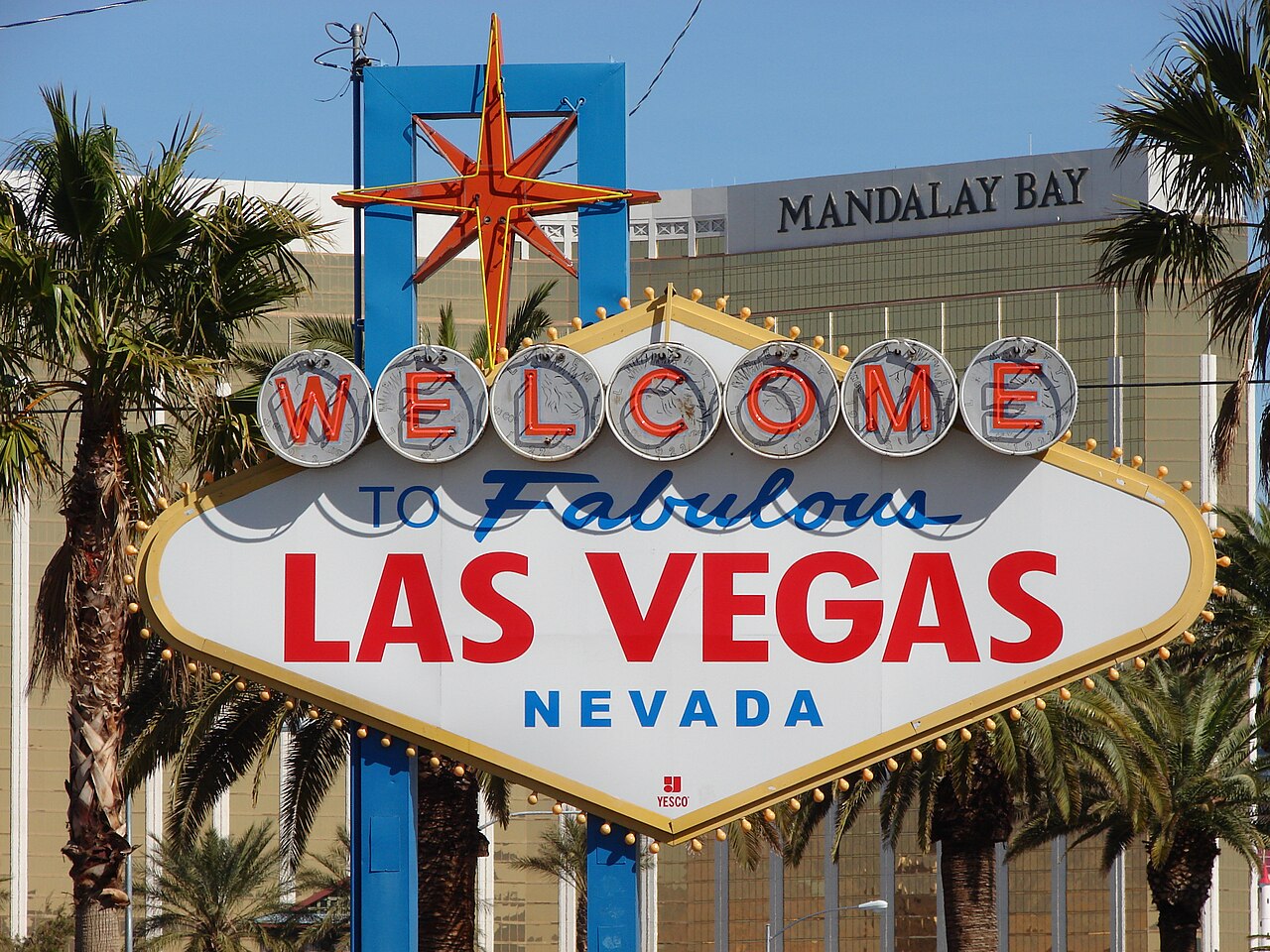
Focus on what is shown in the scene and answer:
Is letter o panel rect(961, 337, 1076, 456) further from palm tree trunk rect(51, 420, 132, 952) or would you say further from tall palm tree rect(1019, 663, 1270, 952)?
tall palm tree rect(1019, 663, 1270, 952)

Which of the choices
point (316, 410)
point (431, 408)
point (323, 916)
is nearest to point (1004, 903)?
point (323, 916)

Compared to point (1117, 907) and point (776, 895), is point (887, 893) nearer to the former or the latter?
point (776, 895)

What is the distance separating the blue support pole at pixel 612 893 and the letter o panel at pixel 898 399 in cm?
382

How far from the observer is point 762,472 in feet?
50.7

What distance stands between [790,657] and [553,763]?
6.89ft

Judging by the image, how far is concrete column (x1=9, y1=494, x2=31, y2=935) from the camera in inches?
2859

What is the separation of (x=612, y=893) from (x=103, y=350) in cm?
685

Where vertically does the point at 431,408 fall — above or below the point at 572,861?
above

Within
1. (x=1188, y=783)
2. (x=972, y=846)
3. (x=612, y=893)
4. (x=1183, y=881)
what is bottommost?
(x=1183, y=881)

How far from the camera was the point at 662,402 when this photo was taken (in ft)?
50.3

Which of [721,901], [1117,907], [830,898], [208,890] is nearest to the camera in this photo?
[208,890]

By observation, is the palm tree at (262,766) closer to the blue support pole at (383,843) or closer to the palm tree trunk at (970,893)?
the palm tree trunk at (970,893)

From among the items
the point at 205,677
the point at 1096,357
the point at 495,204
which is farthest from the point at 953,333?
the point at 495,204

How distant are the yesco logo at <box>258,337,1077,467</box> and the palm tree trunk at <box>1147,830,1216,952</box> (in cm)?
1584
